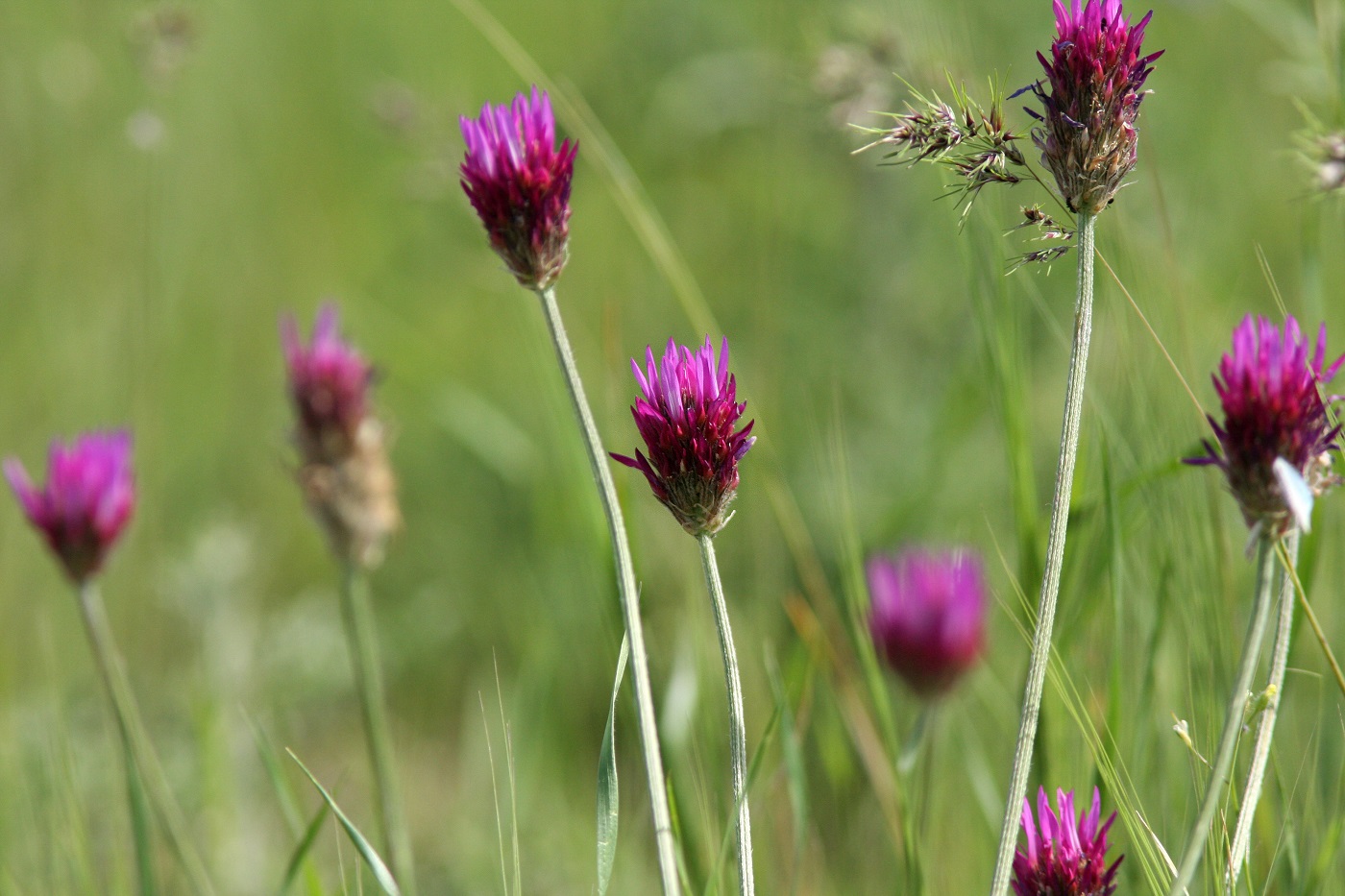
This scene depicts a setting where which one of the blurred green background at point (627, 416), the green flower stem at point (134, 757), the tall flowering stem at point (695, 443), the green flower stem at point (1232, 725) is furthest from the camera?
the blurred green background at point (627, 416)

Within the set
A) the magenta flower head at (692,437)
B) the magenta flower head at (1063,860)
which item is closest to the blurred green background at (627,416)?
the magenta flower head at (1063,860)

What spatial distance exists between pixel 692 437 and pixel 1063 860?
1.38ft

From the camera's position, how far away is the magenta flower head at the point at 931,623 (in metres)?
1.71

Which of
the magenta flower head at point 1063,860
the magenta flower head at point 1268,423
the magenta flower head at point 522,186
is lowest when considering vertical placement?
the magenta flower head at point 1063,860

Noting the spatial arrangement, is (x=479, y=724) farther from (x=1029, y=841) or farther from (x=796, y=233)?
(x=796, y=233)

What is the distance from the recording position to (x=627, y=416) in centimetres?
206

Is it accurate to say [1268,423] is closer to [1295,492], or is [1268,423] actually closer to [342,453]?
[1295,492]

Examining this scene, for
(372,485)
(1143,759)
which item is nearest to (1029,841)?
(1143,759)

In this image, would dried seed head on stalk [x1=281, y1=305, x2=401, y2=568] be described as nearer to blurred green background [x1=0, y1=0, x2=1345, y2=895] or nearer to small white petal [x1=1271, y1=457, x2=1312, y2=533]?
blurred green background [x1=0, y1=0, x2=1345, y2=895]

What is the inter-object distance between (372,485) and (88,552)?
39 cm

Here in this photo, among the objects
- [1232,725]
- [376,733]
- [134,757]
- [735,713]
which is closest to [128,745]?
[134,757]

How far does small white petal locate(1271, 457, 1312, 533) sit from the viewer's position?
704mm

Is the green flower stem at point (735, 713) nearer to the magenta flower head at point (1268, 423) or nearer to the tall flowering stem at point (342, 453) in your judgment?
the magenta flower head at point (1268, 423)

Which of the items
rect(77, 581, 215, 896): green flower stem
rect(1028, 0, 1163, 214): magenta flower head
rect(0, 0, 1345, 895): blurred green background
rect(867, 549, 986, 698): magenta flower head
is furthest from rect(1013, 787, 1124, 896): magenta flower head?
rect(77, 581, 215, 896): green flower stem
